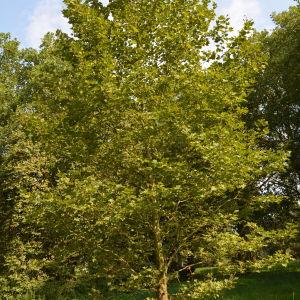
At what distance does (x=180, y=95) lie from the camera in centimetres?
1066

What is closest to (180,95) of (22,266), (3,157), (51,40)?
(22,266)

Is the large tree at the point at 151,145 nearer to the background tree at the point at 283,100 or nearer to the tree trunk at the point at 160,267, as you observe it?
the tree trunk at the point at 160,267

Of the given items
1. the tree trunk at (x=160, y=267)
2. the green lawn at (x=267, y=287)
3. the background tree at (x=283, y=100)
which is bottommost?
the green lawn at (x=267, y=287)

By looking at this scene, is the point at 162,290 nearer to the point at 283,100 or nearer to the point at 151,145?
the point at 151,145

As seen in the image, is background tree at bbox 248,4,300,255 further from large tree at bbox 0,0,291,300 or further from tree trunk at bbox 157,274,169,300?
tree trunk at bbox 157,274,169,300

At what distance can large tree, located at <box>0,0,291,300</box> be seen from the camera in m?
9.41

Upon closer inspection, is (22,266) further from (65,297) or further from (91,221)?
(91,221)

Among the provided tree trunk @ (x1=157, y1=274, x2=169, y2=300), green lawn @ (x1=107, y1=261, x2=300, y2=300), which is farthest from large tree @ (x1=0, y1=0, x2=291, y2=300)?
green lawn @ (x1=107, y1=261, x2=300, y2=300)

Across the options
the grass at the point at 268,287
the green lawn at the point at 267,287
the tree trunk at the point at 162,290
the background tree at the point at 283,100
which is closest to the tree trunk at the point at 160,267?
the tree trunk at the point at 162,290

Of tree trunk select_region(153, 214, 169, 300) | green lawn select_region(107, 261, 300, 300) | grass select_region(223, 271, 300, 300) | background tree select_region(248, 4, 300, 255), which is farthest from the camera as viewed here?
background tree select_region(248, 4, 300, 255)

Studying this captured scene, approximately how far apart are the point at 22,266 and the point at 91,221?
13.6 m

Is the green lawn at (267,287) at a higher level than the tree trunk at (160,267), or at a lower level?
lower

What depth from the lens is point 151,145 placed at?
10477 mm

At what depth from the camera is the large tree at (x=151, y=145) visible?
30.9 feet
